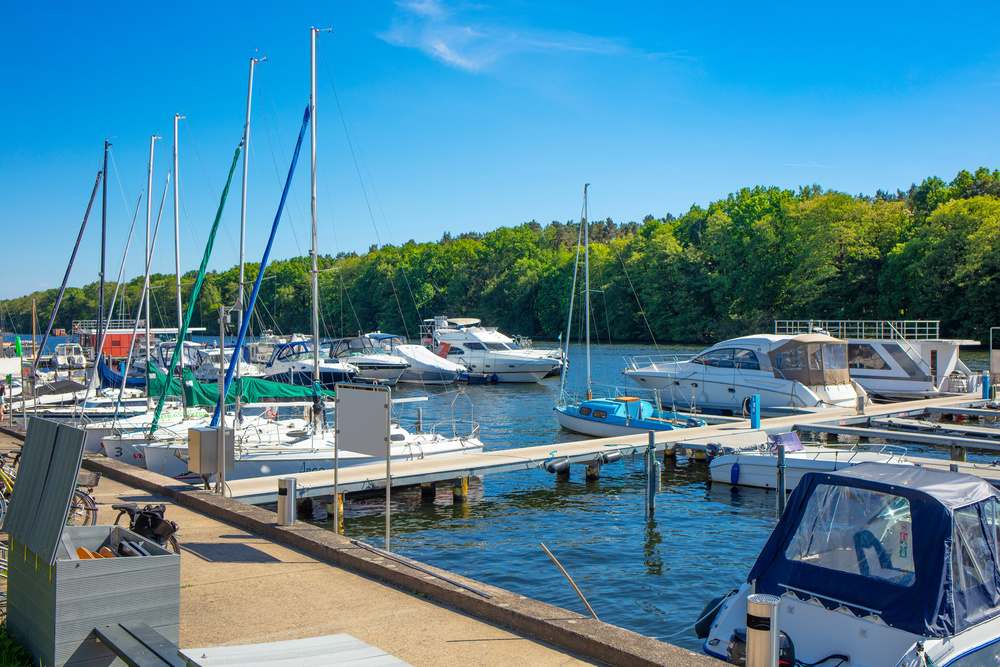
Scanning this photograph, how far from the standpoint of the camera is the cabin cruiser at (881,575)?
8.29 metres

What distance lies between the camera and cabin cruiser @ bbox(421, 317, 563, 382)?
60.6 m

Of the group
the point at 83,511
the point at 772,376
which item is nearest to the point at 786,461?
the point at 83,511

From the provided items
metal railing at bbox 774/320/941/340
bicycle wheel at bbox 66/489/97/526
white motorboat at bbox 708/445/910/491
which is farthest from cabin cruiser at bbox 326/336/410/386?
bicycle wheel at bbox 66/489/97/526

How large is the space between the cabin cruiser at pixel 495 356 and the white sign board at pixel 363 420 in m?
48.1

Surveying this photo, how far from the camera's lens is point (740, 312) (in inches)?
3821

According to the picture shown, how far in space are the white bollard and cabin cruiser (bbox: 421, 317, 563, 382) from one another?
53.3 m

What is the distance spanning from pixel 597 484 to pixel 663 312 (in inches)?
3163

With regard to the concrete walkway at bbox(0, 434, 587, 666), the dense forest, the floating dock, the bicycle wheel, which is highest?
the dense forest

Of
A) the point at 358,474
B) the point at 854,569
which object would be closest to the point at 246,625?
the point at 854,569

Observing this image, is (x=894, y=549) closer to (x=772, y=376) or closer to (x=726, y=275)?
(x=772, y=376)

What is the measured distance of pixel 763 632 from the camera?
6.76 m

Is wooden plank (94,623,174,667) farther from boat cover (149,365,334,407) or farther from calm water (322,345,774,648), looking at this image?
boat cover (149,365,334,407)

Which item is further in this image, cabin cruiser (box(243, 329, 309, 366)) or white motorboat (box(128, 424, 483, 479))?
cabin cruiser (box(243, 329, 309, 366))

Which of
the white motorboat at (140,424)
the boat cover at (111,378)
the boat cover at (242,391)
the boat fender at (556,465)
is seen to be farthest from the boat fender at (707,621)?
the boat cover at (111,378)
